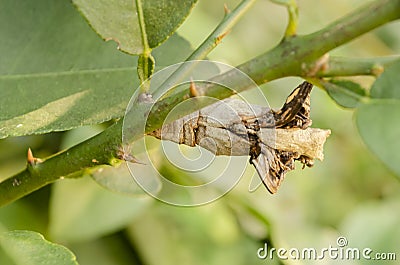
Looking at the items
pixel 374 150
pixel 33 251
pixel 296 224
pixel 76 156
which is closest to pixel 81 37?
pixel 76 156

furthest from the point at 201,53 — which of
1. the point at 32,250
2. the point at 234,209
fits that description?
the point at 234,209

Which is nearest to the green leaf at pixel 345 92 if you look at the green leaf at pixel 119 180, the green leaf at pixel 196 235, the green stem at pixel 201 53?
the green stem at pixel 201 53

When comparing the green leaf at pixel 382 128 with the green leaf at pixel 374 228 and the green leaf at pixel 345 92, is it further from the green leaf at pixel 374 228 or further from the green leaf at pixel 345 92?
the green leaf at pixel 374 228

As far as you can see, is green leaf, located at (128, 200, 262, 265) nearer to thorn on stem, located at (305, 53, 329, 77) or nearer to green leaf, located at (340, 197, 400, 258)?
green leaf, located at (340, 197, 400, 258)

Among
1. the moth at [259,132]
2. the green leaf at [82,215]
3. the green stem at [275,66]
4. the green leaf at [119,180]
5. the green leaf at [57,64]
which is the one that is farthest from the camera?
the green leaf at [82,215]

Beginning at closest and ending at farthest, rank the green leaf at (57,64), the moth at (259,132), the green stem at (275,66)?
1. the green stem at (275,66)
2. the moth at (259,132)
3. the green leaf at (57,64)

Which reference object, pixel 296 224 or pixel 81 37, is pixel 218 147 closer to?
pixel 81 37

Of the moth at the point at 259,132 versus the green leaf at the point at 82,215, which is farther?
the green leaf at the point at 82,215

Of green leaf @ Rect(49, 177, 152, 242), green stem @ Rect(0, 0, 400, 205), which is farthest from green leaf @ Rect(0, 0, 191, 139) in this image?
green leaf @ Rect(49, 177, 152, 242)

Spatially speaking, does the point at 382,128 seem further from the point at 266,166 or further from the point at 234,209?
the point at 234,209
